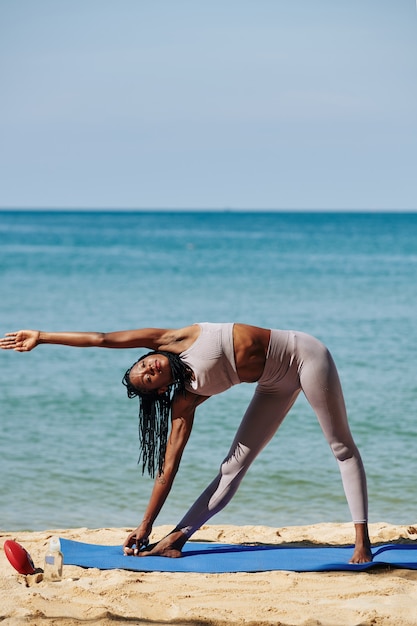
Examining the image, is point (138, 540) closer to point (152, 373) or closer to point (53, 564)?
point (53, 564)

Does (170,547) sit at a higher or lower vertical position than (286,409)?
lower

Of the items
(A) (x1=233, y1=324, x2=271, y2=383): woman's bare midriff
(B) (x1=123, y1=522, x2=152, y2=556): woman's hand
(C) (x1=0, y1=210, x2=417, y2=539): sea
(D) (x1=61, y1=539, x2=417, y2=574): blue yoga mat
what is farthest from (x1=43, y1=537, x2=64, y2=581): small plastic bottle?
(C) (x1=0, y1=210, x2=417, y2=539): sea

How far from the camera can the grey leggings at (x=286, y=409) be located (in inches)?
183

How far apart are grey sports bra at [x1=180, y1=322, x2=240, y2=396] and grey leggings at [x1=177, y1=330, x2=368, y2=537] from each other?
19 cm

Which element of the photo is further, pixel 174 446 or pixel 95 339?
pixel 174 446

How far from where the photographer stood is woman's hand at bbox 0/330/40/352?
180 inches

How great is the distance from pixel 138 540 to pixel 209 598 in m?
0.76

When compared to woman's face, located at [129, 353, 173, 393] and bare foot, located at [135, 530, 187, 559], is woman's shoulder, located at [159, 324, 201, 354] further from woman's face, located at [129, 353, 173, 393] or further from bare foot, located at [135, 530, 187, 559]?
bare foot, located at [135, 530, 187, 559]

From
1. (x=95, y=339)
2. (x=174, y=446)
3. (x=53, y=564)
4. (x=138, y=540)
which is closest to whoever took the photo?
(x=95, y=339)

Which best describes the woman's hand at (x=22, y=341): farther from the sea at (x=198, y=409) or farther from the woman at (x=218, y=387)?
the sea at (x=198, y=409)

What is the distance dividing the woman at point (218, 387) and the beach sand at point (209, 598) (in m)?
0.36

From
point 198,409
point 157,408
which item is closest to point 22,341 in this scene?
point 157,408

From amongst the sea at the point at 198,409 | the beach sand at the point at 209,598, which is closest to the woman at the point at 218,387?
the beach sand at the point at 209,598

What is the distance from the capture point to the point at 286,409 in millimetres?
4844
